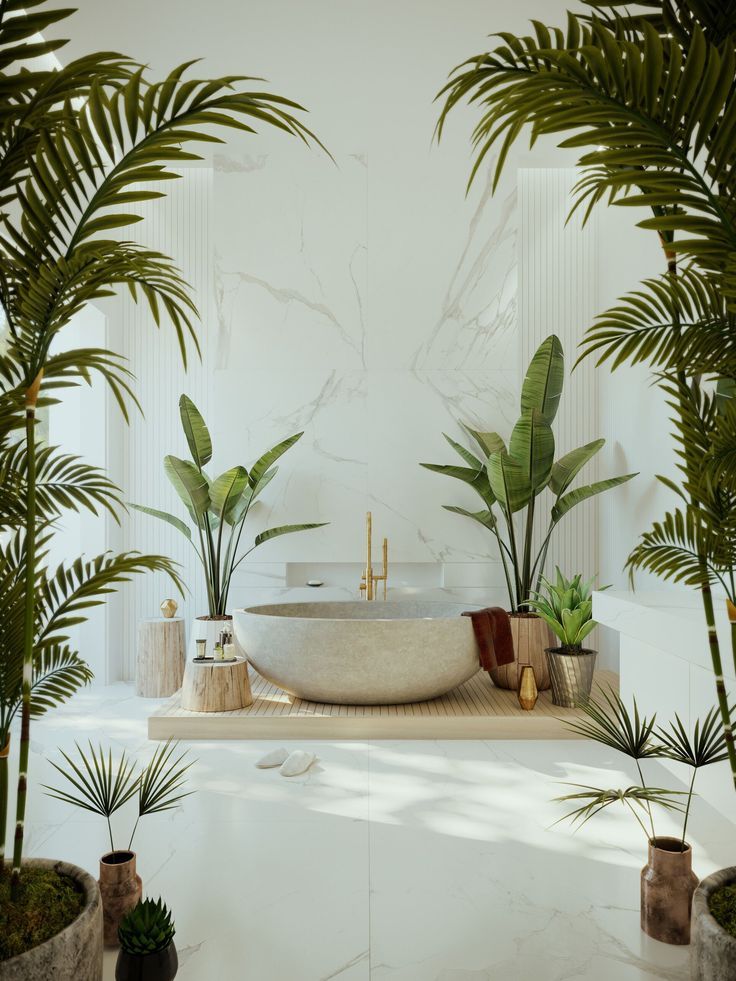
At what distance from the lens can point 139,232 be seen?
5559mm

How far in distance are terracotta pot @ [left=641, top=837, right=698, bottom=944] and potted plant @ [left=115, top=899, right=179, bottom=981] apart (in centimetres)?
119

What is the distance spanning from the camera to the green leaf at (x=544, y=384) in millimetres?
4730

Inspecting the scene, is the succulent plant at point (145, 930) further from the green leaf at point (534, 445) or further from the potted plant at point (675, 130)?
the green leaf at point (534, 445)

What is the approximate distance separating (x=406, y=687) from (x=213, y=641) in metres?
1.24

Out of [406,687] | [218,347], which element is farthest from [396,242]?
[406,687]

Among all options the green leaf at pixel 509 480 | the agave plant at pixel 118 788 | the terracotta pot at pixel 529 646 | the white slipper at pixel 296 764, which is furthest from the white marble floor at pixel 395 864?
the green leaf at pixel 509 480

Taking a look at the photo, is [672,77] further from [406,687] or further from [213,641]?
[213,641]

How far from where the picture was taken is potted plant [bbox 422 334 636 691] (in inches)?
181

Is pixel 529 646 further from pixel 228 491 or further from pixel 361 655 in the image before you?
pixel 228 491

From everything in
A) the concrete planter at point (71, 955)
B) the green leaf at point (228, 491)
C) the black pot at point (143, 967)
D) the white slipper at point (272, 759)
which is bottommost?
the white slipper at point (272, 759)

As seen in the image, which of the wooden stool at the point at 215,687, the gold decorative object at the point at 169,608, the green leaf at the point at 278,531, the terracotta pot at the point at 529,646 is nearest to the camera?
the wooden stool at the point at 215,687

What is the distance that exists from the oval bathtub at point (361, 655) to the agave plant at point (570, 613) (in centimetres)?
43

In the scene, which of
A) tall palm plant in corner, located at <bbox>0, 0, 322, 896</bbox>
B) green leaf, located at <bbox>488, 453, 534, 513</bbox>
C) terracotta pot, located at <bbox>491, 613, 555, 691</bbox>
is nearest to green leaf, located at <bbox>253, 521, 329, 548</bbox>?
green leaf, located at <bbox>488, 453, 534, 513</bbox>

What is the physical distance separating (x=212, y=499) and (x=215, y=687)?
1.14 meters
